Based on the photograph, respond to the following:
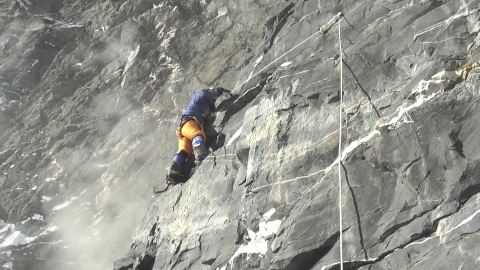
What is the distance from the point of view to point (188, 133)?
33.6 ft

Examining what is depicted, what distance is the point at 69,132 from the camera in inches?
599

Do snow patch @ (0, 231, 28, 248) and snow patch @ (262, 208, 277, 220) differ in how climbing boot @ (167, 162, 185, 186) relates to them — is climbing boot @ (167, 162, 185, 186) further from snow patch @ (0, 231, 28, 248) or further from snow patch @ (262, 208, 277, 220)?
snow patch @ (0, 231, 28, 248)

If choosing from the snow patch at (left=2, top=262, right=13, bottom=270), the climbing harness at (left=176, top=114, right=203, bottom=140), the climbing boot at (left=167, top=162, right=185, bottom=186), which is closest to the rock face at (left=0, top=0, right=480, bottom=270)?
the snow patch at (left=2, top=262, right=13, bottom=270)

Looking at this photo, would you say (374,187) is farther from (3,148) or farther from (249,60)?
(3,148)

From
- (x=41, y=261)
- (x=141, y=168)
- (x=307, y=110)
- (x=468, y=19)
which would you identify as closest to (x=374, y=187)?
(x=307, y=110)

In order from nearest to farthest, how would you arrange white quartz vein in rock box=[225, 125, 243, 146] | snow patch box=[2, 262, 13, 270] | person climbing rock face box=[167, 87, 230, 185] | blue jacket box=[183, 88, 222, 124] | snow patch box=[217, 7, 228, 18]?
white quartz vein in rock box=[225, 125, 243, 146] < person climbing rock face box=[167, 87, 230, 185] < blue jacket box=[183, 88, 222, 124] < snow patch box=[2, 262, 13, 270] < snow patch box=[217, 7, 228, 18]

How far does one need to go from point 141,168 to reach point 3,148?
222 inches

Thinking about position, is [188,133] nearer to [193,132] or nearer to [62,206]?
[193,132]

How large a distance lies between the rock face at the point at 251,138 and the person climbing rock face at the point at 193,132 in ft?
1.13

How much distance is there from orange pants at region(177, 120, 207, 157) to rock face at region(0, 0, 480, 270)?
0.43 meters

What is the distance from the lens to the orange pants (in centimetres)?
1012

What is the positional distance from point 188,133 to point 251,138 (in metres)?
2.21

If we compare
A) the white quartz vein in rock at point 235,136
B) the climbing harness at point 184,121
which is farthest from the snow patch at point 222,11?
the white quartz vein in rock at point 235,136

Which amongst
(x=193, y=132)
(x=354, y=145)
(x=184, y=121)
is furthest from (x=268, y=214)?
(x=184, y=121)
